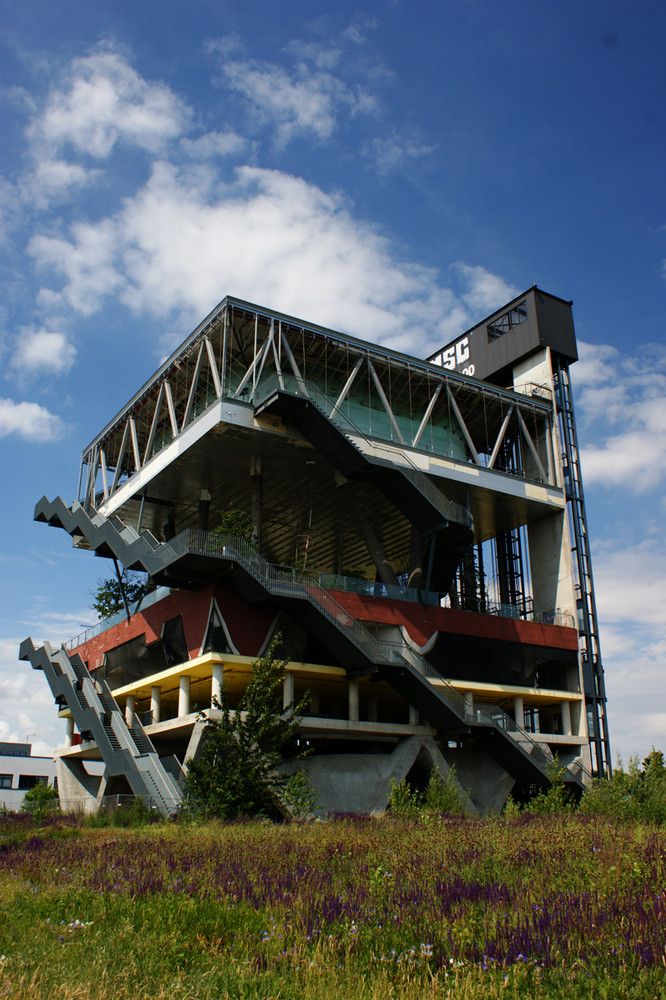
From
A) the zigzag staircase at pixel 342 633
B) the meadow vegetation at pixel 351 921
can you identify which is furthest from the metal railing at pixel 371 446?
the meadow vegetation at pixel 351 921

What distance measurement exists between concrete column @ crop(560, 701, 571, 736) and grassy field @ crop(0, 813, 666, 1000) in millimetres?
33626

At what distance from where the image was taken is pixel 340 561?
146 feet

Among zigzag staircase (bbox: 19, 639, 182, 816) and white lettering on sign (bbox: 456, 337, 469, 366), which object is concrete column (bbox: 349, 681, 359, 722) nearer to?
zigzag staircase (bbox: 19, 639, 182, 816)

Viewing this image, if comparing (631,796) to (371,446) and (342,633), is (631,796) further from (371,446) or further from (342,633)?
(371,446)

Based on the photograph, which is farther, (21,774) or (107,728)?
(21,774)

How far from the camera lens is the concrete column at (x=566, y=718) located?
44.9m

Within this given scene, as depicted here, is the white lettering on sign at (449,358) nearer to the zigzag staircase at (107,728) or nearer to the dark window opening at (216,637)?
the dark window opening at (216,637)

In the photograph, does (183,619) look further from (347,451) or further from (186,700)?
(347,451)

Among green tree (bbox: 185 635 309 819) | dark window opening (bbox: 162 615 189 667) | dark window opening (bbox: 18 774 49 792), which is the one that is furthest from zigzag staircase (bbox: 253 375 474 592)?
dark window opening (bbox: 18 774 49 792)

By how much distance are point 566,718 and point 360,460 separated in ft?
64.5

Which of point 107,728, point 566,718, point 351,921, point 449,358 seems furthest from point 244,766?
point 449,358

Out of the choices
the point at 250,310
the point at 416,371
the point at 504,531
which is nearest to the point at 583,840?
the point at 250,310

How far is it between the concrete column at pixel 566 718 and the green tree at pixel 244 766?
2338cm

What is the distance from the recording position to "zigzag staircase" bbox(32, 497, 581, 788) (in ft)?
115
